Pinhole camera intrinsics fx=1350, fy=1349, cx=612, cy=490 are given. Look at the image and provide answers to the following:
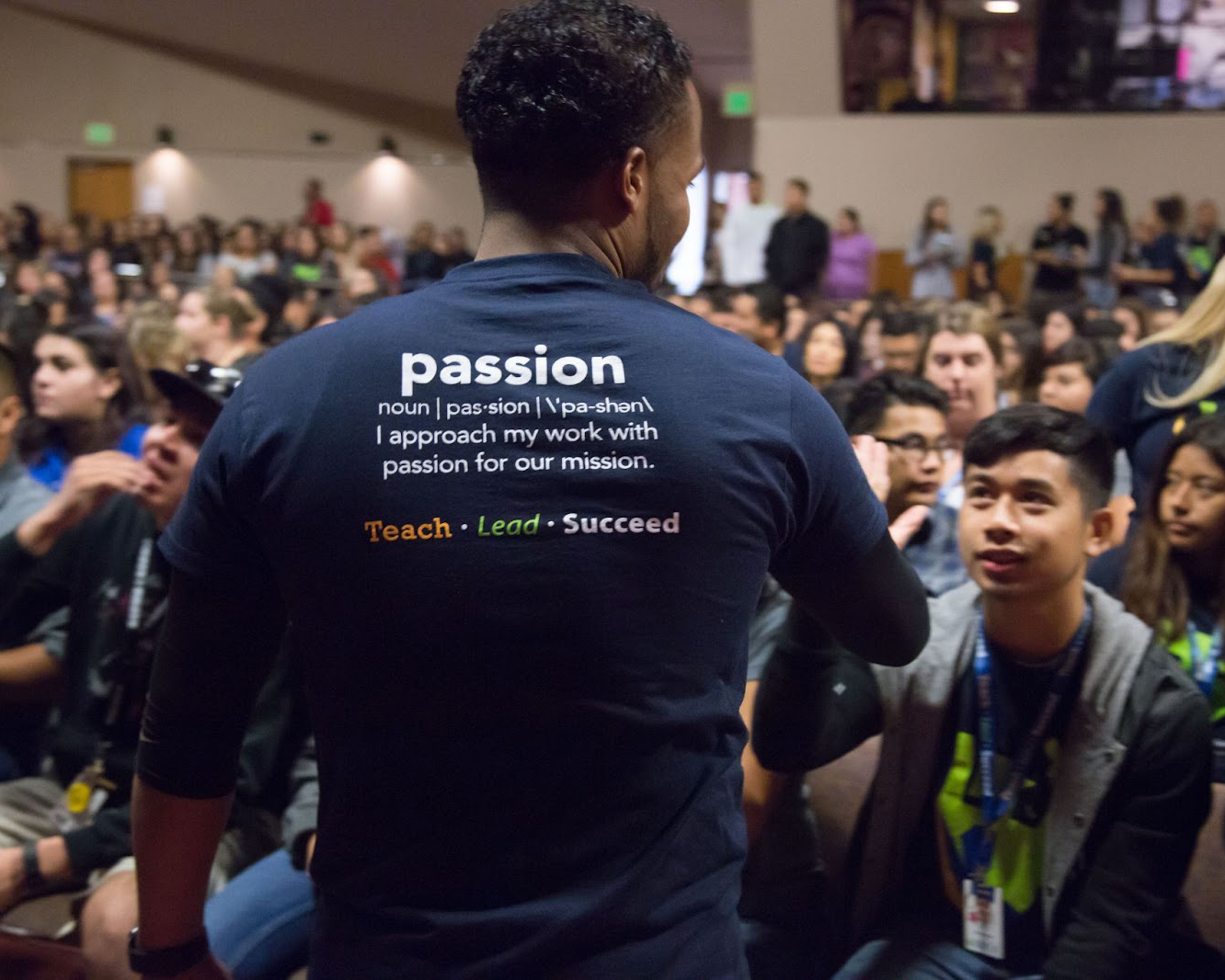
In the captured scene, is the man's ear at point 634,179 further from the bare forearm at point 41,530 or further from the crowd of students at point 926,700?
the bare forearm at point 41,530

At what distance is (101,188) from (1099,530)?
19.7 m

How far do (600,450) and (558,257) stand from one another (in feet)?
0.59

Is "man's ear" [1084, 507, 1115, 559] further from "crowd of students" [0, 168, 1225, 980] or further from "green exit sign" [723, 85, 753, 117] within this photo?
"green exit sign" [723, 85, 753, 117]

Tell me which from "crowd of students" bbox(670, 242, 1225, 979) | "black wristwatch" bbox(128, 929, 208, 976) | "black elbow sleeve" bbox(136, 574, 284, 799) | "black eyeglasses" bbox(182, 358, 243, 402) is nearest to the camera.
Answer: "black elbow sleeve" bbox(136, 574, 284, 799)

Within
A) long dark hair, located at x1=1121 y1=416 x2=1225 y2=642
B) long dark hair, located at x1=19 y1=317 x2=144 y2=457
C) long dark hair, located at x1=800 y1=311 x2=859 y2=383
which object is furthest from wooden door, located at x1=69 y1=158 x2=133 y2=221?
long dark hair, located at x1=1121 y1=416 x2=1225 y2=642

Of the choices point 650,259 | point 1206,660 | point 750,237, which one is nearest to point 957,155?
point 750,237

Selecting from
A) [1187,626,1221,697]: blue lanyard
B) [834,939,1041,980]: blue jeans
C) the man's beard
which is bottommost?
[834,939,1041,980]: blue jeans

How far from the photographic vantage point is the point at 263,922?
226cm

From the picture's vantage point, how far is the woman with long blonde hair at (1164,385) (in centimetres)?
311

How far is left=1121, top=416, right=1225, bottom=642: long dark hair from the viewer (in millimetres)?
2611

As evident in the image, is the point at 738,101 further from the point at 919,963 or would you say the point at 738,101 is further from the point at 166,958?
the point at 166,958

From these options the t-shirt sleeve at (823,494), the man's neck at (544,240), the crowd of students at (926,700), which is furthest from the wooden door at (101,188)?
the t-shirt sleeve at (823,494)

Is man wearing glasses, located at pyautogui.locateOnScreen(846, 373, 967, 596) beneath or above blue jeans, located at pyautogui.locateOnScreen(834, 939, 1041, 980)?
above

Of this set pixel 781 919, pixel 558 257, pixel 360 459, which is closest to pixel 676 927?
pixel 360 459
